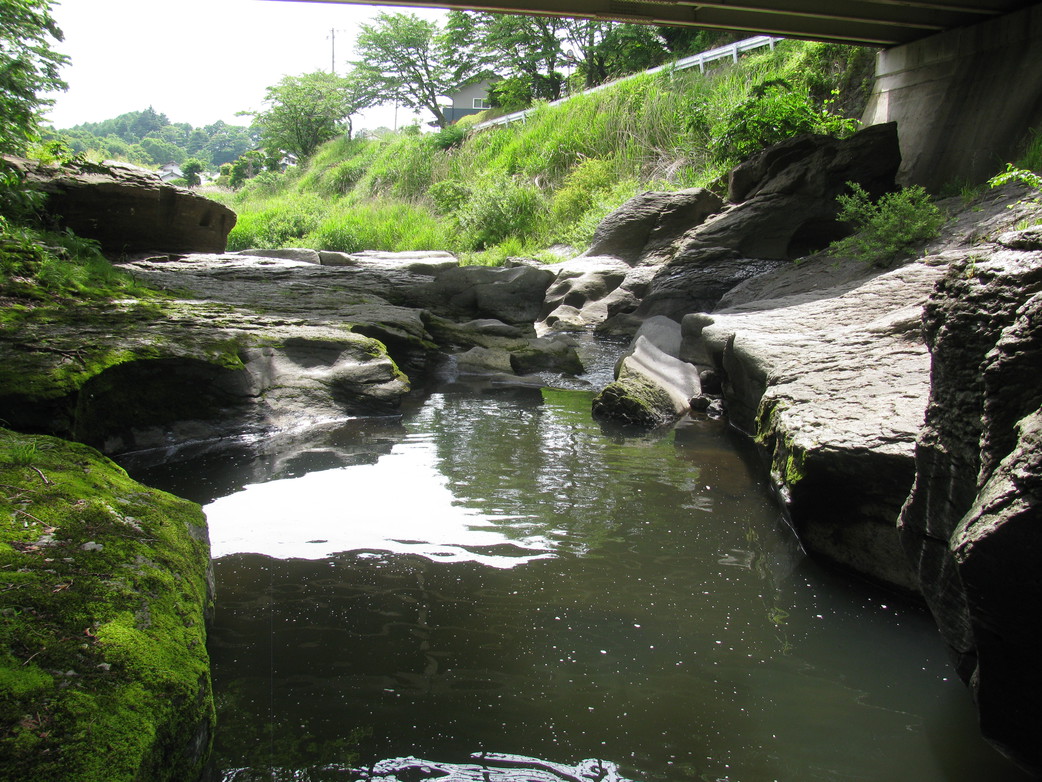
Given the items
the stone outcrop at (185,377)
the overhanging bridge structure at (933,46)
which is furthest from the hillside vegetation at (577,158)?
the stone outcrop at (185,377)

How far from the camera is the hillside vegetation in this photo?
13.8 meters

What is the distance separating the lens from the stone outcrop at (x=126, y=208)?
7762 mm

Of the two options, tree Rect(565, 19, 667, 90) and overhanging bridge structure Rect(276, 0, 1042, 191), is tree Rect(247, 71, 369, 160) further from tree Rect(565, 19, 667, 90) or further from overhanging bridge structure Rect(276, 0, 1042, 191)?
overhanging bridge structure Rect(276, 0, 1042, 191)

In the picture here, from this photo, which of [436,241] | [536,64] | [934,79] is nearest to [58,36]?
[934,79]

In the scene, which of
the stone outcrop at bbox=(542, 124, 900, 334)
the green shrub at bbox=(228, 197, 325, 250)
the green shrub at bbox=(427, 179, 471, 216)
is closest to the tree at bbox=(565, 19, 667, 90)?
the green shrub at bbox=(427, 179, 471, 216)

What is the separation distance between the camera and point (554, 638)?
2.44 m

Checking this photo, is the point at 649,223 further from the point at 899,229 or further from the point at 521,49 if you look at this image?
the point at 521,49

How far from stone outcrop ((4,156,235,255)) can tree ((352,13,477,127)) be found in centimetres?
3112

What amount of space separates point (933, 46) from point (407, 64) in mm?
34560

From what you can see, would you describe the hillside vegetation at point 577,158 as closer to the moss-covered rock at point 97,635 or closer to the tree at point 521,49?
the tree at point 521,49

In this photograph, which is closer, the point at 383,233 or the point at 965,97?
the point at 965,97

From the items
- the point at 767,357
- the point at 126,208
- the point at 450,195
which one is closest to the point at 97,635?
the point at 767,357

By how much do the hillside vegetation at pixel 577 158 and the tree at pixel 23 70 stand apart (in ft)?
34.7

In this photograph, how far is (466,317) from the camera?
10.3m
